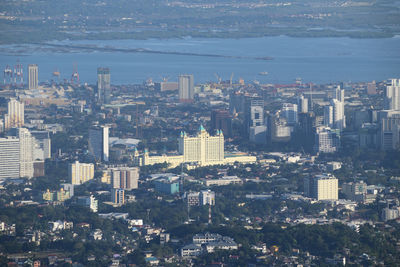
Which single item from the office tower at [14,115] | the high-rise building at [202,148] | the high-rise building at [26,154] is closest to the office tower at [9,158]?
the high-rise building at [26,154]

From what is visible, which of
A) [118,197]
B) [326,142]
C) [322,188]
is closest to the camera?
[118,197]

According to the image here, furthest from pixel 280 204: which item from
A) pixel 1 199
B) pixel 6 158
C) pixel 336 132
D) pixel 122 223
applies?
pixel 336 132

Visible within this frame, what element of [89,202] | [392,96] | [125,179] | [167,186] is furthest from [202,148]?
[392,96]

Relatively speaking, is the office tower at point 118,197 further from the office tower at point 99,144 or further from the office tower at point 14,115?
the office tower at point 14,115

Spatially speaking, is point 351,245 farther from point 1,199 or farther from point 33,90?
point 33,90

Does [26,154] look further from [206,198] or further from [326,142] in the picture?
[326,142]

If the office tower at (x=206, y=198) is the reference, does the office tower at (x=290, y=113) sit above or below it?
above
